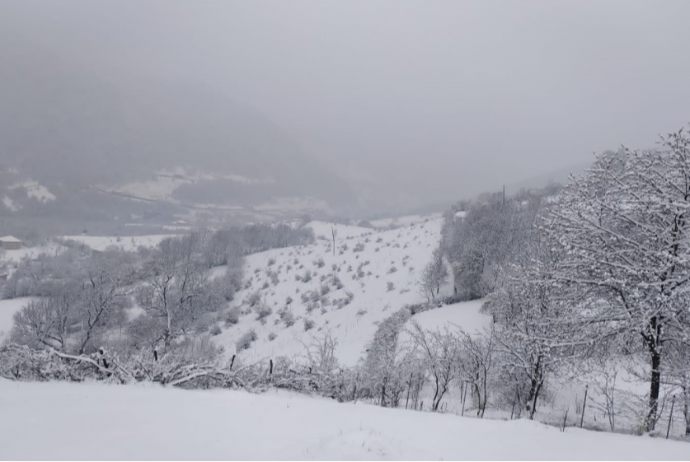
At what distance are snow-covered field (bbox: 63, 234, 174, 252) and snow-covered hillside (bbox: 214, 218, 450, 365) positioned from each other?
1472 cm

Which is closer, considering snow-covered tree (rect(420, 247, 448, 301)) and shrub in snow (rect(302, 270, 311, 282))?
snow-covered tree (rect(420, 247, 448, 301))

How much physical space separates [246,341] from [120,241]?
3436 cm

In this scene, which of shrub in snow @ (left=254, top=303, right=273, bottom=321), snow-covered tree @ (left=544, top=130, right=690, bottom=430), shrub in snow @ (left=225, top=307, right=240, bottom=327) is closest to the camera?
snow-covered tree @ (left=544, top=130, right=690, bottom=430)

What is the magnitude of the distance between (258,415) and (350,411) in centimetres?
176

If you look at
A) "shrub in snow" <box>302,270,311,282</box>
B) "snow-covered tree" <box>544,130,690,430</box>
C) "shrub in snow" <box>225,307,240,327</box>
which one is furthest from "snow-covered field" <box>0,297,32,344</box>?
"snow-covered tree" <box>544,130,690,430</box>

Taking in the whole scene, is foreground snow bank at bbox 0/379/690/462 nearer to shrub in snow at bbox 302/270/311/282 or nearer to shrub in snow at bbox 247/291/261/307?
shrub in snow at bbox 247/291/261/307

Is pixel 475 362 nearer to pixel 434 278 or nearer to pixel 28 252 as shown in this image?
pixel 434 278

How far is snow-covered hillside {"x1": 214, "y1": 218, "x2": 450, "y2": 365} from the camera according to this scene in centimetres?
2383

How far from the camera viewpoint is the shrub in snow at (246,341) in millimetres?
24033

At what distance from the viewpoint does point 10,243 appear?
1690 inches

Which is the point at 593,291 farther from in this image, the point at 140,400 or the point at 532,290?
the point at 140,400

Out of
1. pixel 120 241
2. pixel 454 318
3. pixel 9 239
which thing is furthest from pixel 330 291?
pixel 9 239

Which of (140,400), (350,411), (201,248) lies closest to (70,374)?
(140,400)

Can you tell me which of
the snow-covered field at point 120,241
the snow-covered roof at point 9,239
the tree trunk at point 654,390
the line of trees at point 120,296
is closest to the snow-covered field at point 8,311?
the line of trees at point 120,296
